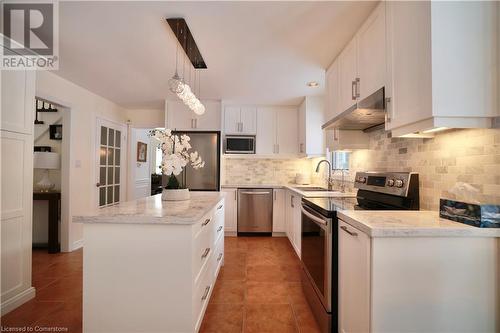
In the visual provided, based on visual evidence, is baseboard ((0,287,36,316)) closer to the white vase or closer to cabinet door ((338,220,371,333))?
the white vase

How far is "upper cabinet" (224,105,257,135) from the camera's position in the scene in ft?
14.4

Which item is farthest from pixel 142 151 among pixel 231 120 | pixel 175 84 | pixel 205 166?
pixel 175 84

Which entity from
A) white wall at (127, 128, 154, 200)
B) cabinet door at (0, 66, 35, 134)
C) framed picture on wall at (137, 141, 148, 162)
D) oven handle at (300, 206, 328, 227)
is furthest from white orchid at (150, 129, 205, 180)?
framed picture on wall at (137, 141, 148, 162)

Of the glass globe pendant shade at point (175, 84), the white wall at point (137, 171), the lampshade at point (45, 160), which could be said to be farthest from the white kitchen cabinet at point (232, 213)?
the lampshade at point (45, 160)

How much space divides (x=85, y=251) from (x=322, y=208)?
60.1 inches

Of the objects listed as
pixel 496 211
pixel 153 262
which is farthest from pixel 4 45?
pixel 496 211

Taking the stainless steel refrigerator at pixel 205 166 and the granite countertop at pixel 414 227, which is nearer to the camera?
the granite countertop at pixel 414 227

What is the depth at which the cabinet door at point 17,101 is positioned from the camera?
1962mm

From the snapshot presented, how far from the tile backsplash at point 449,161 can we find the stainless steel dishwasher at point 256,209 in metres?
2.33

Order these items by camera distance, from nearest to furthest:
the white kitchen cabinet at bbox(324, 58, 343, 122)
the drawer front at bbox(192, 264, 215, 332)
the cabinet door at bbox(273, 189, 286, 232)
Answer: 1. the drawer front at bbox(192, 264, 215, 332)
2. the white kitchen cabinet at bbox(324, 58, 343, 122)
3. the cabinet door at bbox(273, 189, 286, 232)

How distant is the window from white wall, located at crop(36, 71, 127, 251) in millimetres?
3592

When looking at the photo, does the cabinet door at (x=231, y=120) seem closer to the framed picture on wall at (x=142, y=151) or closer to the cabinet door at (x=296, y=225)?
the cabinet door at (x=296, y=225)

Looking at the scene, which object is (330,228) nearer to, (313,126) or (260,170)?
(313,126)

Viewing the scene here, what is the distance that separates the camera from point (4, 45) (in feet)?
6.61
